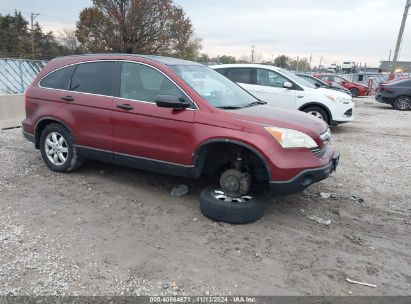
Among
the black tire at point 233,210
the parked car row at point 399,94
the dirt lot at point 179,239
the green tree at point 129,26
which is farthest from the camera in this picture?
the green tree at point 129,26

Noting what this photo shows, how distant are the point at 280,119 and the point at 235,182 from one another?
2.87 feet

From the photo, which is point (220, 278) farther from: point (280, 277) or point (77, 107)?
point (77, 107)

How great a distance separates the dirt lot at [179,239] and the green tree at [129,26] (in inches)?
1167

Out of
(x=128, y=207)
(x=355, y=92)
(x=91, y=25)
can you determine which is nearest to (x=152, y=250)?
(x=128, y=207)

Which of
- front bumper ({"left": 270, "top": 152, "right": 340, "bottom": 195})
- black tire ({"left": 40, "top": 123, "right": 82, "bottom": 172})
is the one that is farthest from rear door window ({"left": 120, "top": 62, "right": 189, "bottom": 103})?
front bumper ({"left": 270, "top": 152, "right": 340, "bottom": 195})

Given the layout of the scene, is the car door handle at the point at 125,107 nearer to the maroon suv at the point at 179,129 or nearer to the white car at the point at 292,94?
the maroon suv at the point at 179,129

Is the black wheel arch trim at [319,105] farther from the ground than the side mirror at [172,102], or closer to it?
closer to it

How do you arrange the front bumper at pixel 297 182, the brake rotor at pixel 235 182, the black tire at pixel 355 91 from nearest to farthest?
1. the front bumper at pixel 297 182
2. the brake rotor at pixel 235 182
3. the black tire at pixel 355 91

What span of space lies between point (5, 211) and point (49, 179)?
111 cm

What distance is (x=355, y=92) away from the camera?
24641 millimetres

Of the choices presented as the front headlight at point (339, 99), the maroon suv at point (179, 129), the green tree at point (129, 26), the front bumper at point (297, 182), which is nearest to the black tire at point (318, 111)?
the front headlight at point (339, 99)

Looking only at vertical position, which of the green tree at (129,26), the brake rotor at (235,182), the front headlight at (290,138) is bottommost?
the brake rotor at (235,182)

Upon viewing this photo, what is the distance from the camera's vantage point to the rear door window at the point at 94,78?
201 inches

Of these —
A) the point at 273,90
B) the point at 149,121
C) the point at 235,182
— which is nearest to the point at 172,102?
the point at 149,121
